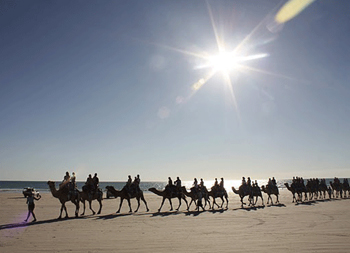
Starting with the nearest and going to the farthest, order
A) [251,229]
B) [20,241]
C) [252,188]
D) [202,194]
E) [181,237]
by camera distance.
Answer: [20,241], [181,237], [251,229], [202,194], [252,188]

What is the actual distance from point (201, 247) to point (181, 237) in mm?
1684

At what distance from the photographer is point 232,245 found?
815 cm

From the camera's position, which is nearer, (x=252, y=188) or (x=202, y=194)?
(x=202, y=194)

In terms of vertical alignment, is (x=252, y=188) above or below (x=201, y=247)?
above

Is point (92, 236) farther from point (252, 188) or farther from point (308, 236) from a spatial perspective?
point (252, 188)

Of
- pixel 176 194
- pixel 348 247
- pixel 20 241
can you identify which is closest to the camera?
pixel 348 247

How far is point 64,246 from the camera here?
8.14 metres

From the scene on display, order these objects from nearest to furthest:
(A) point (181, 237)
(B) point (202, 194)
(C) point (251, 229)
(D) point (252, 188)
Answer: (A) point (181, 237) → (C) point (251, 229) → (B) point (202, 194) → (D) point (252, 188)

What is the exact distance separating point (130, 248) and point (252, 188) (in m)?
19.2

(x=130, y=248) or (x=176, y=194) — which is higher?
(x=176, y=194)

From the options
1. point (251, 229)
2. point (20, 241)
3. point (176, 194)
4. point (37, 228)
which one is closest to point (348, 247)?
point (251, 229)

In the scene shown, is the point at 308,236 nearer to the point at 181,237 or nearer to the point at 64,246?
the point at 181,237

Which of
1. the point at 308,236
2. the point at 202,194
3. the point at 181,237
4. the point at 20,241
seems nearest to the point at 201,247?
the point at 181,237

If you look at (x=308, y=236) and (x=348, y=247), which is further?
(x=308, y=236)
